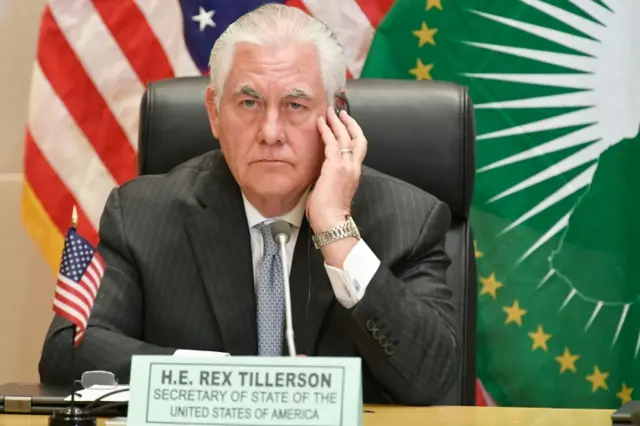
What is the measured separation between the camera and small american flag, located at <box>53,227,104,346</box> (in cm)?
184

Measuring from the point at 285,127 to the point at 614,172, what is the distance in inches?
48.7

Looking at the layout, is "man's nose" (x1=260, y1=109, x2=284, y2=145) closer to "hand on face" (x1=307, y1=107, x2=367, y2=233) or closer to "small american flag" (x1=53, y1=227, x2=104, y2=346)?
"hand on face" (x1=307, y1=107, x2=367, y2=233)

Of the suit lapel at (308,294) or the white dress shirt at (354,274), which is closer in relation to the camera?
the white dress shirt at (354,274)

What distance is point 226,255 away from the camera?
2490mm

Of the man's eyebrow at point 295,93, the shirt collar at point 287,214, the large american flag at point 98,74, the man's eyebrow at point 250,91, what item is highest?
the large american flag at point 98,74

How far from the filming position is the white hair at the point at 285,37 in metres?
2.46

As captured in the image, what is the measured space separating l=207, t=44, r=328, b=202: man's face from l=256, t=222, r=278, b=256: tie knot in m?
0.08

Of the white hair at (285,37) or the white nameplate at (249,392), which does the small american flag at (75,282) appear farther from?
the white hair at (285,37)

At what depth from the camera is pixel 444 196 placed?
2.70m

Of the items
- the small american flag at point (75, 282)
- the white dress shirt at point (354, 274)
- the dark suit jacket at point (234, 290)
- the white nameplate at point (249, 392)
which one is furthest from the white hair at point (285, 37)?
the white nameplate at point (249, 392)

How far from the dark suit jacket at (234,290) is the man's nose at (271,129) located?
23 centimetres

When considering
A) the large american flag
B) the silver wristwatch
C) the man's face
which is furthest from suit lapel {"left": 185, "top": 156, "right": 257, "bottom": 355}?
the large american flag

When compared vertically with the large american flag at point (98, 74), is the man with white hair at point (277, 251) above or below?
below

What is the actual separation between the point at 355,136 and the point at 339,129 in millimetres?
46
